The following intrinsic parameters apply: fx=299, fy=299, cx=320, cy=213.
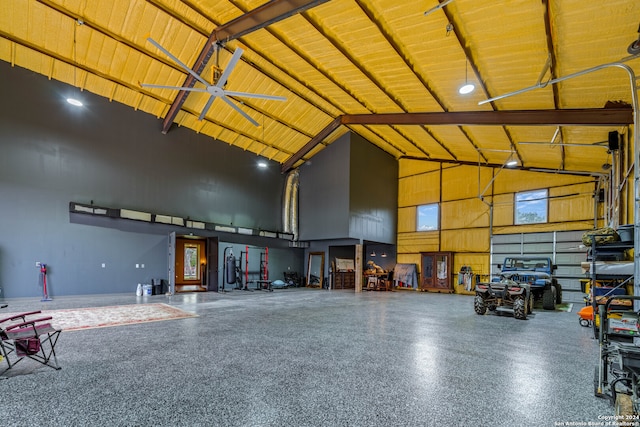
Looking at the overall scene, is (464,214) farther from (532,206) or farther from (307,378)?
(307,378)

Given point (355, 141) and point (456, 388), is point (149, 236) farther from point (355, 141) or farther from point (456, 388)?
point (456, 388)

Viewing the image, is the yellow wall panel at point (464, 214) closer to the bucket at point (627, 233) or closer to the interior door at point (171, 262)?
the bucket at point (627, 233)

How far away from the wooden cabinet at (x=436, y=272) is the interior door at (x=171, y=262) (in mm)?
11476

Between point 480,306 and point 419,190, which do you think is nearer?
point 480,306

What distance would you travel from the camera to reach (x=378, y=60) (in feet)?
25.7

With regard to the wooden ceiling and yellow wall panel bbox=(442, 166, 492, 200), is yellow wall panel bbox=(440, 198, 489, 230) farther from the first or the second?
the wooden ceiling

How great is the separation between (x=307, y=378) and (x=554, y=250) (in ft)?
42.9

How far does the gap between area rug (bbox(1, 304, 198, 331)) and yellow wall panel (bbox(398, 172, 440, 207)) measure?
12897mm

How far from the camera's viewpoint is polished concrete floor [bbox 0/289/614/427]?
2465mm

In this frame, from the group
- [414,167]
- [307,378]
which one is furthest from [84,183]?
[414,167]

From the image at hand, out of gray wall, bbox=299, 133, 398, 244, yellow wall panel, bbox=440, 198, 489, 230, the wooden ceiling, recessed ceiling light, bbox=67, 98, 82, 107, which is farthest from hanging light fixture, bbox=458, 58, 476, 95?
recessed ceiling light, bbox=67, 98, 82, 107

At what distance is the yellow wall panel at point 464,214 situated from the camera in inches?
559

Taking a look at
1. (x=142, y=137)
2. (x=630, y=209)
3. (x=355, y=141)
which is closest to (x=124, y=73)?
(x=142, y=137)

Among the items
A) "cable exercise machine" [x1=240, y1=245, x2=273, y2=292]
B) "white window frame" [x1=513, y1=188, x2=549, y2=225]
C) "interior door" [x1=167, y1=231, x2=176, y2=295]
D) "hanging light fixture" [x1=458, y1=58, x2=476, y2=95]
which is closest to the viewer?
"hanging light fixture" [x1=458, y1=58, x2=476, y2=95]
